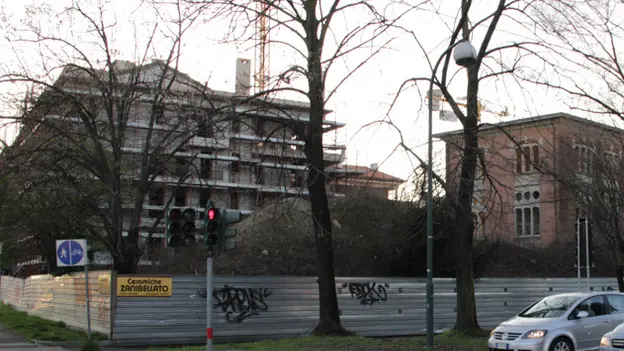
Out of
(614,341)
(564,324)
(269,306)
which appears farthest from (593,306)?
(269,306)

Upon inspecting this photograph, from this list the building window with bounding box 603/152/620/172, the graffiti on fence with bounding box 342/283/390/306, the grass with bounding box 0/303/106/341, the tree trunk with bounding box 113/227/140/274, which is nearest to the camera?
the grass with bounding box 0/303/106/341

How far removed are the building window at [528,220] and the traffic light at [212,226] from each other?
43.3m

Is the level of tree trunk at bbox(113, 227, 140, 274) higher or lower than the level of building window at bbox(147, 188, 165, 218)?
lower

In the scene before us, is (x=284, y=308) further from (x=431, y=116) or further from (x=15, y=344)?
(x=431, y=116)

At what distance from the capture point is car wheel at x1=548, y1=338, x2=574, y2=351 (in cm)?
1334

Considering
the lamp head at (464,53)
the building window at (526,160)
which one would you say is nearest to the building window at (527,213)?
the building window at (526,160)

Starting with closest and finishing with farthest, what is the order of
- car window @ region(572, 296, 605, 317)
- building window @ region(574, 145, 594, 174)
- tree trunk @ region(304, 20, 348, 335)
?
car window @ region(572, 296, 605, 317) < tree trunk @ region(304, 20, 348, 335) < building window @ region(574, 145, 594, 174)

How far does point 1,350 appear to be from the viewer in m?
18.4

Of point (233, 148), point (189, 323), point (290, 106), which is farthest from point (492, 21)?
point (189, 323)

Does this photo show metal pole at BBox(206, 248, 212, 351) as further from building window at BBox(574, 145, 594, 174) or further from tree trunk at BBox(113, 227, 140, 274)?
building window at BBox(574, 145, 594, 174)

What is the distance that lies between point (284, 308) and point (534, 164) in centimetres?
886

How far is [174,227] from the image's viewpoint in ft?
42.6

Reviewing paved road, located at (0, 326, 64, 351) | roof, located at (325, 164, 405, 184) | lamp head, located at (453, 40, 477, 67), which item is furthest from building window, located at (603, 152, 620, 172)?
paved road, located at (0, 326, 64, 351)

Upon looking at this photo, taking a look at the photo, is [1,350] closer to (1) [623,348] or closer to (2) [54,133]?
(2) [54,133]
